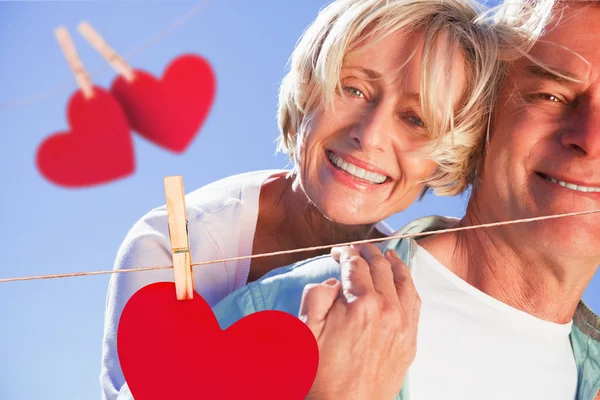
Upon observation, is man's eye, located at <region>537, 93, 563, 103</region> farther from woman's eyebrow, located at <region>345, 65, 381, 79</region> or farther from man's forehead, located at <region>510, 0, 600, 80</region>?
woman's eyebrow, located at <region>345, 65, 381, 79</region>

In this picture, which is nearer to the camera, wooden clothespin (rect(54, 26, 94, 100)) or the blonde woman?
the blonde woman

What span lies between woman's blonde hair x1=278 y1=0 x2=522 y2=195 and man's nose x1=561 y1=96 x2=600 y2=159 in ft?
0.46

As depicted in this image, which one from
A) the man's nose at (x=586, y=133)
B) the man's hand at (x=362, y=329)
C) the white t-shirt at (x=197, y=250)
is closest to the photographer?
the man's hand at (x=362, y=329)

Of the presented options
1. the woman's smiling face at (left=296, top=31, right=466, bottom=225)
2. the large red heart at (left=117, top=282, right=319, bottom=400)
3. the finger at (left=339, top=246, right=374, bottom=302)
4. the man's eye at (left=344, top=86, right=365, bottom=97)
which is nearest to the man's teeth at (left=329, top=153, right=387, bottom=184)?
the woman's smiling face at (left=296, top=31, right=466, bottom=225)

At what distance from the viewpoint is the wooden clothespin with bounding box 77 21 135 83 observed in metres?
1.61

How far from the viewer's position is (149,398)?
2.54ft

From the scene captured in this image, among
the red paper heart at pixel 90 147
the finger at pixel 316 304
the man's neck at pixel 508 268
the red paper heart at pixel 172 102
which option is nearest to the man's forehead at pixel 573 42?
the man's neck at pixel 508 268

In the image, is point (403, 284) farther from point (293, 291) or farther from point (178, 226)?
point (178, 226)

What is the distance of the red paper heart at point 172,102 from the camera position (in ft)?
5.18

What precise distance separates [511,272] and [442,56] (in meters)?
0.33

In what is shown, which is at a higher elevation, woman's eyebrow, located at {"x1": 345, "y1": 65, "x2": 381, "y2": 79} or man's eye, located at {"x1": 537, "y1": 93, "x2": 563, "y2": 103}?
woman's eyebrow, located at {"x1": 345, "y1": 65, "x2": 381, "y2": 79}

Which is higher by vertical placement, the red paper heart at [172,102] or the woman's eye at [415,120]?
the woman's eye at [415,120]

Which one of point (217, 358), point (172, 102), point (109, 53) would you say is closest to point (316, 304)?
point (217, 358)

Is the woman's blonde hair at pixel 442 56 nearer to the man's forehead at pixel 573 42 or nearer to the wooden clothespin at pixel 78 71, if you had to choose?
the man's forehead at pixel 573 42
